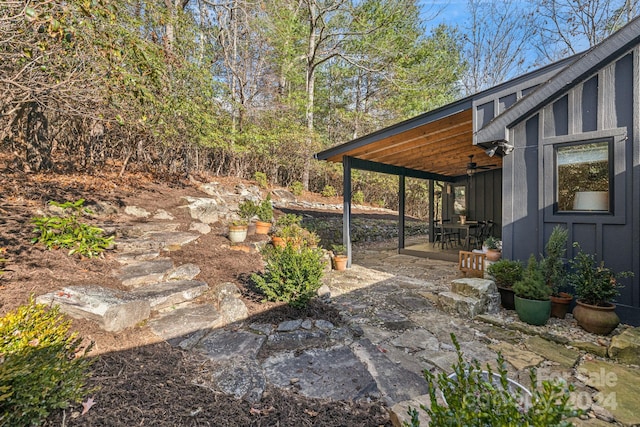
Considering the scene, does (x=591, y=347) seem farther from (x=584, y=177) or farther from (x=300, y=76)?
(x=300, y=76)

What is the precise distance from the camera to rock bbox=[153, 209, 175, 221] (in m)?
5.80

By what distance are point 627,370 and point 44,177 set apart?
364 inches

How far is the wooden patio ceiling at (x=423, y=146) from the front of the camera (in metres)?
5.21

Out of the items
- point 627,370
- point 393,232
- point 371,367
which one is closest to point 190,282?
point 371,367

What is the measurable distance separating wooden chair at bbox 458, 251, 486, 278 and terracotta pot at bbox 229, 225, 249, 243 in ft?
14.1

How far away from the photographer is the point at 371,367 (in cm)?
249

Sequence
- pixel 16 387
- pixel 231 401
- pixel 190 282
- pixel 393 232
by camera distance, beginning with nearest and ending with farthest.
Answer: pixel 16 387
pixel 231 401
pixel 190 282
pixel 393 232

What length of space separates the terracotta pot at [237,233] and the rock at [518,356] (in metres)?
4.23

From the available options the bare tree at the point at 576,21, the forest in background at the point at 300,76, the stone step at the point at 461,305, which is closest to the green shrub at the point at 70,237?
the forest in background at the point at 300,76

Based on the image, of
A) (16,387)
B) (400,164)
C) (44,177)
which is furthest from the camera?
(400,164)

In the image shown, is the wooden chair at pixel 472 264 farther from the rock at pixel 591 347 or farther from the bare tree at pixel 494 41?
the bare tree at pixel 494 41

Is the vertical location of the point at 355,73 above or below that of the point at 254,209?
above

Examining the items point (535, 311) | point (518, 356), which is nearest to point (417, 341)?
point (518, 356)

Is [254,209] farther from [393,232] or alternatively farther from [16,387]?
[393,232]
